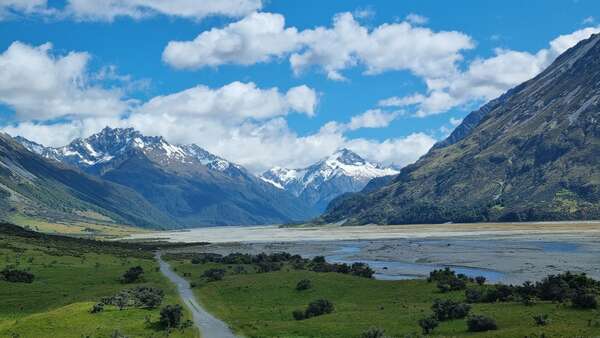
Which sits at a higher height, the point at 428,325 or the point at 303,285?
the point at 428,325

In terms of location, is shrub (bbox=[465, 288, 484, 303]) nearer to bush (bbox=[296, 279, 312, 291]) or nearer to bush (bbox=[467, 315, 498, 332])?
bush (bbox=[467, 315, 498, 332])

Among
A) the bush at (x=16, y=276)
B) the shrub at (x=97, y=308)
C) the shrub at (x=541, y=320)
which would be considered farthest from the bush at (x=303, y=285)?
the bush at (x=16, y=276)

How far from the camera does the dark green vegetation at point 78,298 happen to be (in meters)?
50.9

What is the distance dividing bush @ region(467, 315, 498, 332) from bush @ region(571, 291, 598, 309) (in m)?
9.88

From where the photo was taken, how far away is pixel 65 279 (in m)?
93.8

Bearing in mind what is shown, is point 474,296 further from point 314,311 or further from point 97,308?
point 97,308

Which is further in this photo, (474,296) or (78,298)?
(78,298)

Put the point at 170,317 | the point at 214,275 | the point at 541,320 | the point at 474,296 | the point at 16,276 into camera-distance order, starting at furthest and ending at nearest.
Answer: the point at 214,275 → the point at 16,276 → the point at 474,296 → the point at 170,317 → the point at 541,320

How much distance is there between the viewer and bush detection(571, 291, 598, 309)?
4994 cm

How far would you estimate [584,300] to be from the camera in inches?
1978

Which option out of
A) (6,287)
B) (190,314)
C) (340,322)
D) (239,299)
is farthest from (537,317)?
(6,287)

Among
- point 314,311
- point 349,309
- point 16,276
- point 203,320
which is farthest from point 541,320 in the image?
point 16,276

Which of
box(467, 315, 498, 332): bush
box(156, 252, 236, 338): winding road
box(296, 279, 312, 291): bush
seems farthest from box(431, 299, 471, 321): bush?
box(296, 279, 312, 291): bush

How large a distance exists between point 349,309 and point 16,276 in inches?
2087
